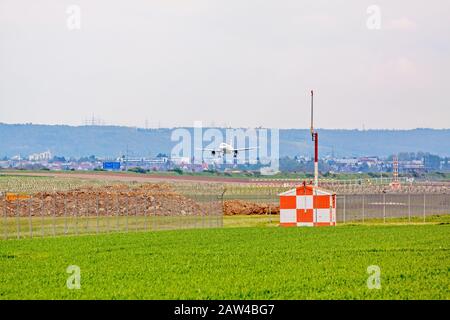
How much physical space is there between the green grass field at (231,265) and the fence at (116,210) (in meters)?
14.0

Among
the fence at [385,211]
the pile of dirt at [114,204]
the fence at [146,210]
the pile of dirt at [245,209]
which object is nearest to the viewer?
the fence at [146,210]

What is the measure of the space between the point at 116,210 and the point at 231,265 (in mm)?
41587

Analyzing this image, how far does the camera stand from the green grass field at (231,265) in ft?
74.2

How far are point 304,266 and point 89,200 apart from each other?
48.0 m

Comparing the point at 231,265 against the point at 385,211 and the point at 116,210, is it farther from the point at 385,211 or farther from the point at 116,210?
the point at 385,211

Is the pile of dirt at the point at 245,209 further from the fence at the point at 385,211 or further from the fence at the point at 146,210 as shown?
the fence at the point at 385,211

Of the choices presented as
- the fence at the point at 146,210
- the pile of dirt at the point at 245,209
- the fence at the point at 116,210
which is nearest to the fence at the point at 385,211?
the fence at the point at 146,210

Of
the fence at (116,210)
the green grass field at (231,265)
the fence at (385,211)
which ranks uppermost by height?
the green grass field at (231,265)

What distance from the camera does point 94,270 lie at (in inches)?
1100

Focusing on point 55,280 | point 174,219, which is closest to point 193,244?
point 55,280

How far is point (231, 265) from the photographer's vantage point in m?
29.2

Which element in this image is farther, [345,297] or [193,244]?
[193,244]
